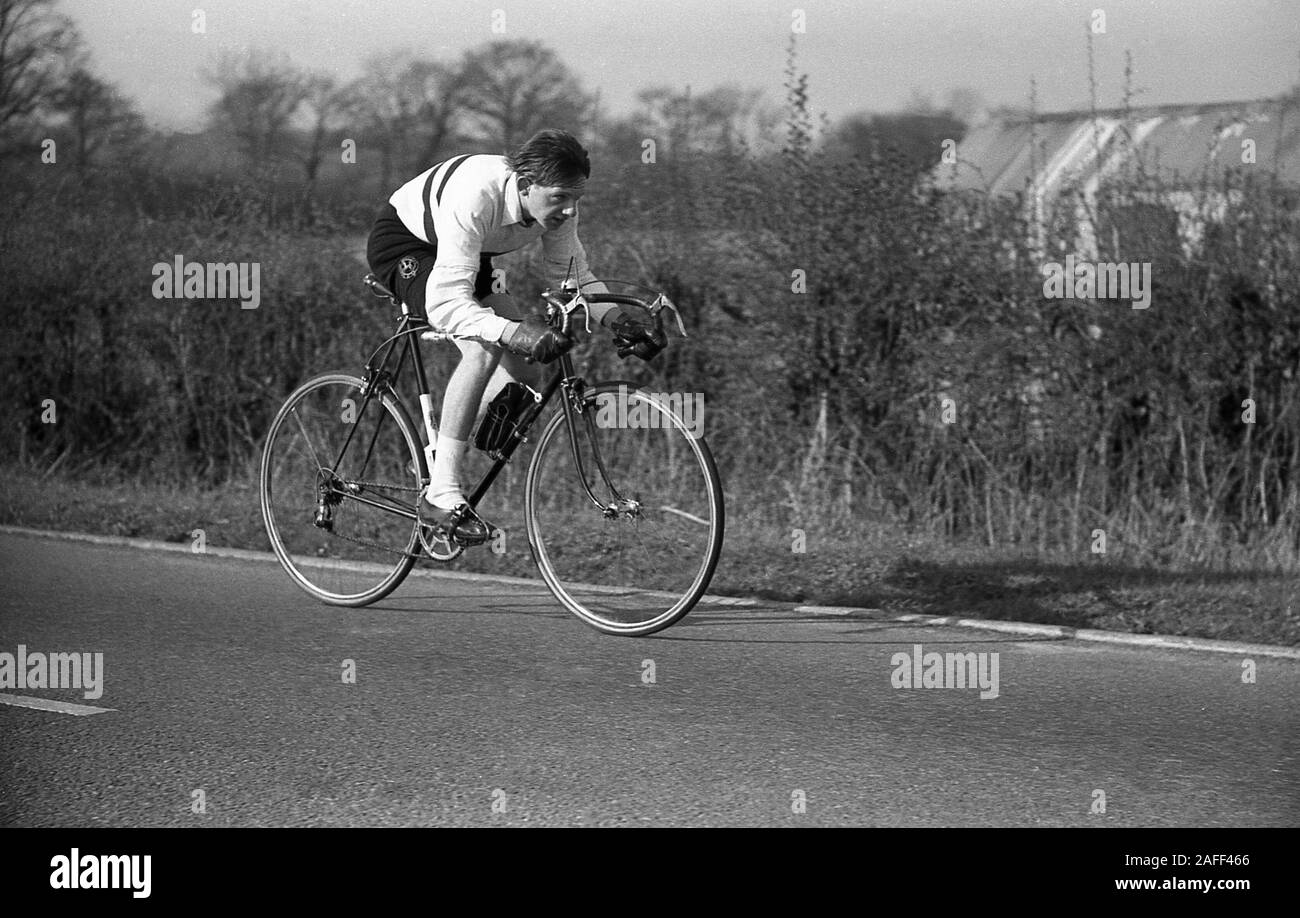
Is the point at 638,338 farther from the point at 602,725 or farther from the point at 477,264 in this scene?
the point at 602,725

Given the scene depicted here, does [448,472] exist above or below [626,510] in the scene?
above

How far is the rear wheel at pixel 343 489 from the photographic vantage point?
7.39 m

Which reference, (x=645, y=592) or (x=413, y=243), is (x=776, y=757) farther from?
(x=413, y=243)

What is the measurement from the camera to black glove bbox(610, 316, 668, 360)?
257 inches

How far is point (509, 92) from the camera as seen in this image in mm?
13492

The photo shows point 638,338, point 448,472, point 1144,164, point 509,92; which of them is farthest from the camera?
point 509,92

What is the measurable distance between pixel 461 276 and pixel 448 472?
835 millimetres

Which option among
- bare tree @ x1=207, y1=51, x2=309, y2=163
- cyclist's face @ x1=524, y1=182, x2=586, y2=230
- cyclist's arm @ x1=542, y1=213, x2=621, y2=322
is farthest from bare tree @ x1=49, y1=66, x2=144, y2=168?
cyclist's face @ x1=524, y1=182, x2=586, y2=230

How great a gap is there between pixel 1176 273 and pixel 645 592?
447cm

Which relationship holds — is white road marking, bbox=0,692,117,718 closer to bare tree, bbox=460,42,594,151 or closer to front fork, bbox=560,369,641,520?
front fork, bbox=560,369,641,520

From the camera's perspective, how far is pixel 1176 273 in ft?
32.5

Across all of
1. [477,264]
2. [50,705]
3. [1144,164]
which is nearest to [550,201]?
[477,264]

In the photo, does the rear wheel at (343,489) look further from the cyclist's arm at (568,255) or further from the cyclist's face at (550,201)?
the cyclist's face at (550,201)
